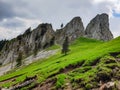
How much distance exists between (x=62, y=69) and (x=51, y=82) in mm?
11936

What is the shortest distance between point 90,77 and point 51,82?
416 inches

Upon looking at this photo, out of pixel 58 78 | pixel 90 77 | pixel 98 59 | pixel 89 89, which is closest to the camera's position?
pixel 89 89

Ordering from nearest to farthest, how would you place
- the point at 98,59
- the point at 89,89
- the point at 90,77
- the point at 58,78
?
the point at 89,89 → the point at 90,77 → the point at 58,78 → the point at 98,59

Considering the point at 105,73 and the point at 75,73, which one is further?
the point at 75,73

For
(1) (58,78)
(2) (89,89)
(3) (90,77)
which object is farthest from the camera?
(1) (58,78)

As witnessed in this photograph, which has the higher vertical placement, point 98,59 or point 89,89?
point 98,59

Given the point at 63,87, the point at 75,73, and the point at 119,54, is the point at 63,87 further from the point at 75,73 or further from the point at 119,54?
the point at 119,54

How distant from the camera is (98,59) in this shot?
79.5 metres

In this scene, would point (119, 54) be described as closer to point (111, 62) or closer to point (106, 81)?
point (111, 62)

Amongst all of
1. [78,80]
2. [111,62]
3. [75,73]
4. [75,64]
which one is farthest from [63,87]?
[75,64]

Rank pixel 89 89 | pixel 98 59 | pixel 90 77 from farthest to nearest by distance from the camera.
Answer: pixel 98 59, pixel 90 77, pixel 89 89

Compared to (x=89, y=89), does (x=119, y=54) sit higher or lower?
higher

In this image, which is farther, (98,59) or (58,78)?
(98,59)

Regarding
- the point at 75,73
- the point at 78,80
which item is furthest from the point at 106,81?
the point at 75,73
